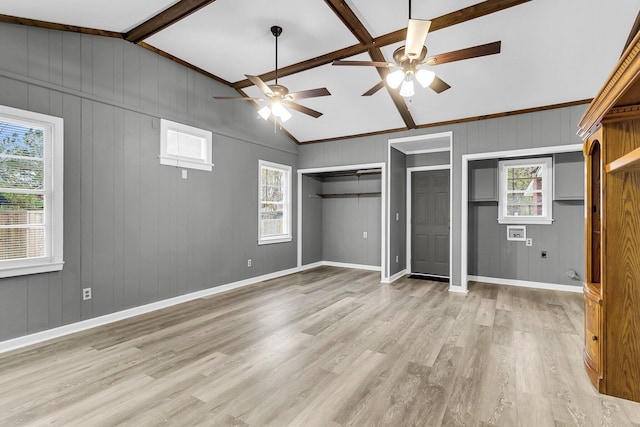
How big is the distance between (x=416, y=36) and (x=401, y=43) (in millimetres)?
1329

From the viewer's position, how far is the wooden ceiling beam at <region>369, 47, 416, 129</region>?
3924 mm

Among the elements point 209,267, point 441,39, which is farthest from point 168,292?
point 441,39

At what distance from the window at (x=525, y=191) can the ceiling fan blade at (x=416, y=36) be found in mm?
3821

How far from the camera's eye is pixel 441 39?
11.8 ft

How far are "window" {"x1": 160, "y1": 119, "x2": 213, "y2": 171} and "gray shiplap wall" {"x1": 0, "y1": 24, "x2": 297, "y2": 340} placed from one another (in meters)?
0.10

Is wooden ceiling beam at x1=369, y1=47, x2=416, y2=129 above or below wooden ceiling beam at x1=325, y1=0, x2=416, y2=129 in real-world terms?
below

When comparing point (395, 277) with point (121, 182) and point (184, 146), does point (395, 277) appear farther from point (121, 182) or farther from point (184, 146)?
point (121, 182)

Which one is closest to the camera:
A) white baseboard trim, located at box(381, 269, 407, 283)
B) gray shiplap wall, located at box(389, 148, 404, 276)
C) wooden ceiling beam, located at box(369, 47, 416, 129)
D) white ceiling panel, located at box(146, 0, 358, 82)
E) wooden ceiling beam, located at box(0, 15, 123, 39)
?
wooden ceiling beam, located at box(0, 15, 123, 39)

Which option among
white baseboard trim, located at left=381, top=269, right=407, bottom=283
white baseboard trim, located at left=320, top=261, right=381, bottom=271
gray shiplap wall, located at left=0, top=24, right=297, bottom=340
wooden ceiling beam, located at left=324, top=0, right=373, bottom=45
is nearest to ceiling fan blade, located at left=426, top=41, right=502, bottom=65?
wooden ceiling beam, located at left=324, top=0, right=373, bottom=45

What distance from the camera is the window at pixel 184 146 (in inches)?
170

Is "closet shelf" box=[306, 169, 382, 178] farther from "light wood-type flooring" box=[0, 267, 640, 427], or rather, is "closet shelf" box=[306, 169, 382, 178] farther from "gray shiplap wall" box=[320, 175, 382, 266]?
"light wood-type flooring" box=[0, 267, 640, 427]

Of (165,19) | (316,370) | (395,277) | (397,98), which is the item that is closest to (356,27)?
(397,98)

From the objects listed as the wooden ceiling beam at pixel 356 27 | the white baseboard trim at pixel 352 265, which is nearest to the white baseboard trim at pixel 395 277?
the white baseboard trim at pixel 352 265

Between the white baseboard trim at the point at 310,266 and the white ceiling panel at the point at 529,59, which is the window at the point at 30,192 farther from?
the white baseboard trim at the point at 310,266
